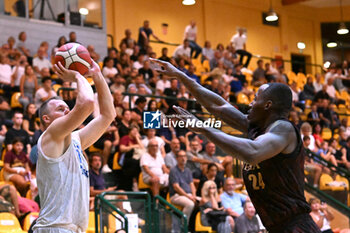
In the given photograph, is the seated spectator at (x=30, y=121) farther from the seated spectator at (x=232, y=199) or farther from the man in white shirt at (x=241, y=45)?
the man in white shirt at (x=241, y=45)

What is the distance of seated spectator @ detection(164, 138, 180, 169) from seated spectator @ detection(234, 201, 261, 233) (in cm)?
148

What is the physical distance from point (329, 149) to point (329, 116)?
1466mm

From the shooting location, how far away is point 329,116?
13.9 metres

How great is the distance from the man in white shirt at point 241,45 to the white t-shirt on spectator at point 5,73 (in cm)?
765

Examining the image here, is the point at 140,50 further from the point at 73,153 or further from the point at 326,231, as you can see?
the point at 73,153

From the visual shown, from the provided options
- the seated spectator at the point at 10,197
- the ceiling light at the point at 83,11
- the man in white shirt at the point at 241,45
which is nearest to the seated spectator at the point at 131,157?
the seated spectator at the point at 10,197

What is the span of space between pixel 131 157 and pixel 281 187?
21.8ft

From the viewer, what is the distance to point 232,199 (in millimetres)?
10195

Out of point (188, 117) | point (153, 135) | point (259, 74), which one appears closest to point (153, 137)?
point (153, 135)

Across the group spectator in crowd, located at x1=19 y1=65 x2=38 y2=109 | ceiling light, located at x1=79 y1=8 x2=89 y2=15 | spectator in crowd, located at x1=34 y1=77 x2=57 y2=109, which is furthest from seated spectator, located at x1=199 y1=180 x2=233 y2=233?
ceiling light, located at x1=79 y1=8 x2=89 y2=15

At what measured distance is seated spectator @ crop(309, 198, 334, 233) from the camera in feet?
34.0

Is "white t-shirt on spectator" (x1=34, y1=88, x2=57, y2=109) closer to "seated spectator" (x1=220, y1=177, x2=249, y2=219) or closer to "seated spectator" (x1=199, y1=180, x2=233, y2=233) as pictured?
"seated spectator" (x1=199, y1=180, x2=233, y2=233)

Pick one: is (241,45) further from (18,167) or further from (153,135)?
(18,167)

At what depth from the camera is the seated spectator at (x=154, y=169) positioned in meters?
9.80
